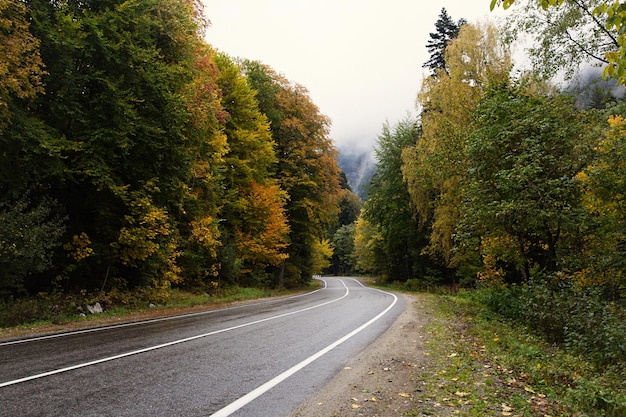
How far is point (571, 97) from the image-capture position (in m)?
12.0

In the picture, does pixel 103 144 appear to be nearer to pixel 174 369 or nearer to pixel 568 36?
pixel 174 369

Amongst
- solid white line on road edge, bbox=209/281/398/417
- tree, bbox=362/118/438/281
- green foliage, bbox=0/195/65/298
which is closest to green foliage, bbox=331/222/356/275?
tree, bbox=362/118/438/281

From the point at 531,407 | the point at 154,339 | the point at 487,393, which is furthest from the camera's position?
the point at 154,339

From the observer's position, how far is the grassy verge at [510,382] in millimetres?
4626

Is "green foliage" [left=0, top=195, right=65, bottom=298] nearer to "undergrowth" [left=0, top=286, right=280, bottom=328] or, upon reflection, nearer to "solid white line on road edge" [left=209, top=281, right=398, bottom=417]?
"undergrowth" [left=0, top=286, right=280, bottom=328]

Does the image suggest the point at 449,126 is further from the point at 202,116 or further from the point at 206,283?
the point at 206,283

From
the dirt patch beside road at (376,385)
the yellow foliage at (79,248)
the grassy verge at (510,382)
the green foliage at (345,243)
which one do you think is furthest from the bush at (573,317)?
the green foliage at (345,243)

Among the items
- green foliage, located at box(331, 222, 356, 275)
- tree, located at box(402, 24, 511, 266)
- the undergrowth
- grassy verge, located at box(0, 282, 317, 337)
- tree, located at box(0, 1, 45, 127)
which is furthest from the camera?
green foliage, located at box(331, 222, 356, 275)

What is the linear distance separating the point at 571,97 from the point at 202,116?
12409 millimetres

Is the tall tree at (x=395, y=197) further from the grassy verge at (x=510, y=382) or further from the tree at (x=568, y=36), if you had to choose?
the grassy verge at (x=510, y=382)

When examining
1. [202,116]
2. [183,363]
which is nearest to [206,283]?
[202,116]

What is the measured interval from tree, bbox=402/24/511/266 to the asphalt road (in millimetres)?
7432

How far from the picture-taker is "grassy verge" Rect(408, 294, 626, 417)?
4.63 m

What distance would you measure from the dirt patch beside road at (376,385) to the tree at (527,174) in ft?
16.9
